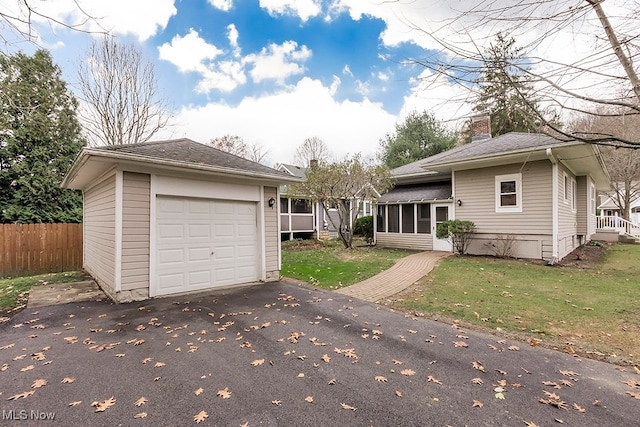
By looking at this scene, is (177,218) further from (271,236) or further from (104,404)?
(104,404)

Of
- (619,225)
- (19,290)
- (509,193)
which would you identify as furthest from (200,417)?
(619,225)

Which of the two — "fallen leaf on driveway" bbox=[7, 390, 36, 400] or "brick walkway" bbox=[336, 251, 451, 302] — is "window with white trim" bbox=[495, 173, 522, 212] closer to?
"brick walkway" bbox=[336, 251, 451, 302]

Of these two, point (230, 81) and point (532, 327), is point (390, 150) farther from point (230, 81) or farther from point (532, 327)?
point (532, 327)

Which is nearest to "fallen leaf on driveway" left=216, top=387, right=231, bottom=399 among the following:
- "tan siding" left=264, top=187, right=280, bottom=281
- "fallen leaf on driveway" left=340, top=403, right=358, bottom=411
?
"fallen leaf on driveway" left=340, top=403, right=358, bottom=411

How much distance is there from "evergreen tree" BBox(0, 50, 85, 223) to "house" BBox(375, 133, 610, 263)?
15640 mm

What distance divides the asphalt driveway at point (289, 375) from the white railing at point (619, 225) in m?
21.6

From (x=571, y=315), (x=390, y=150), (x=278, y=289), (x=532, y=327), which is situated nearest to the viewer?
(x=532, y=327)

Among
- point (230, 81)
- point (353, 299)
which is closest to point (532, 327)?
point (353, 299)

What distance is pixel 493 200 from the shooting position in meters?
11.6

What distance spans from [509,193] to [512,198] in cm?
21

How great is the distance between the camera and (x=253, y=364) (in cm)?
352

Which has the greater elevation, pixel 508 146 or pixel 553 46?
pixel 508 146

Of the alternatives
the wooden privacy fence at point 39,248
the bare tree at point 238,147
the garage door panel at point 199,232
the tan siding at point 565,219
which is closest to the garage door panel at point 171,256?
the garage door panel at point 199,232

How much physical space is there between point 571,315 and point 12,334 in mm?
8891
